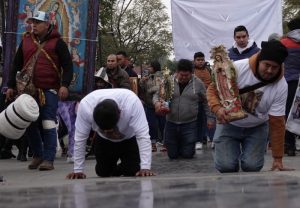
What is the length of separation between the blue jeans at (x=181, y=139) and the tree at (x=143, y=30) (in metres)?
55.5

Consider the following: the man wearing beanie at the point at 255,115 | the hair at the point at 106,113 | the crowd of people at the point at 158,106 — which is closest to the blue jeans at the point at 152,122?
the crowd of people at the point at 158,106

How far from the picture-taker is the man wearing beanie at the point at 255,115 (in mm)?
6418

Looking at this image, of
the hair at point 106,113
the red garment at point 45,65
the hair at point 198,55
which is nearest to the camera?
the hair at point 106,113

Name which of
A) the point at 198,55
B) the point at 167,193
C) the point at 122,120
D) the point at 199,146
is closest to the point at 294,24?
the point at 198,55

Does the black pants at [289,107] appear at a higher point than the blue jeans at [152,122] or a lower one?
higher

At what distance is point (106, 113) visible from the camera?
611 cm

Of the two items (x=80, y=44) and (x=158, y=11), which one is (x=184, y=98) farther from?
(x=158, y=11)

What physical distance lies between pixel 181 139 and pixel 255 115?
431cm

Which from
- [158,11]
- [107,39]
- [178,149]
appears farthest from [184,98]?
[158,11]

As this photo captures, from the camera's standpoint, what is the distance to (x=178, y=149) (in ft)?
36.0

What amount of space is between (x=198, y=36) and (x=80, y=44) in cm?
282

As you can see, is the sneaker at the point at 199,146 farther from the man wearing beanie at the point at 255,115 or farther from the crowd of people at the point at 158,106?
the man wearing beanie at the point at 255,115

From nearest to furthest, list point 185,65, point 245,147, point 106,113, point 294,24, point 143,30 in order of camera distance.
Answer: point 106,113 < point 245,147 < point 294,24 < point 185,65 < point 143,30

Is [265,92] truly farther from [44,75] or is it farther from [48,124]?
[44,75]
